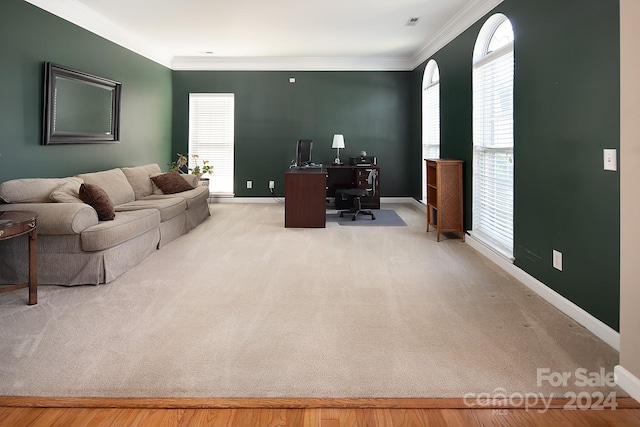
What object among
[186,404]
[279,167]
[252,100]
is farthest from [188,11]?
[186,404]

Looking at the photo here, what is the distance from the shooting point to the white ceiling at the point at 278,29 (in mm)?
4961

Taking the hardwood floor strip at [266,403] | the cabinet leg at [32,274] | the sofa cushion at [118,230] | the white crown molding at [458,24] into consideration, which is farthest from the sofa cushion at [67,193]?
the white crown molding at [458,24]

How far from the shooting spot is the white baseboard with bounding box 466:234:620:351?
2.42 meters

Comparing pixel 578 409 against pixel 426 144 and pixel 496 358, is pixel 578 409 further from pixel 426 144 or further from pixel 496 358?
pixel 426 144

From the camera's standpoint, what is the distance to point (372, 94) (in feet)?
27.4

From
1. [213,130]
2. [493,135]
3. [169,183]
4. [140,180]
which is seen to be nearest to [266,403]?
[493,135]

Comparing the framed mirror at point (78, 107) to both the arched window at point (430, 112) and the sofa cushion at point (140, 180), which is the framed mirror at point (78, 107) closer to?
the sofa cushion at point (140, 180)

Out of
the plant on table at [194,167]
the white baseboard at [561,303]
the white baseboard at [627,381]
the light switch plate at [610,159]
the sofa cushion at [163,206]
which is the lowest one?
the white baseboard at [627,381]

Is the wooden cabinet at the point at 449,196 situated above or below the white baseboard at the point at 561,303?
above

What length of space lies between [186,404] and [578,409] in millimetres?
1689

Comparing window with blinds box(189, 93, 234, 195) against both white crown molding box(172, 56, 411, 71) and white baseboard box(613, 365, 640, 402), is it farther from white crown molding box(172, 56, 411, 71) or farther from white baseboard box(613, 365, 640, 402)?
white baseboard box(613, 365, 640, 402)

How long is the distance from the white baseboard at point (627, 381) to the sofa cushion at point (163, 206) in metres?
4.37

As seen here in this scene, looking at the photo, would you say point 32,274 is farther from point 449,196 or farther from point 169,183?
point 449,196

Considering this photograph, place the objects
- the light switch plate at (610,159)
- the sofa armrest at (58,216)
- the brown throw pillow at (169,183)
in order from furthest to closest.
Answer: the brown throw pillow at (169,183) < the sofa armrest at (58,216) < the light switch plate at (610,159)
